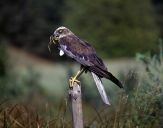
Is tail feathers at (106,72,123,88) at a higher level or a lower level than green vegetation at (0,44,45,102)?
lower

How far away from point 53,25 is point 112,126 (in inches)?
1880

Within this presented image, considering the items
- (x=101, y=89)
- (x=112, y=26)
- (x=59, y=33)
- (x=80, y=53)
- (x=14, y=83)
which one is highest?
(x=112, y=26)

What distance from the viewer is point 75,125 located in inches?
270

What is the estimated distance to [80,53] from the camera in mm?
7066

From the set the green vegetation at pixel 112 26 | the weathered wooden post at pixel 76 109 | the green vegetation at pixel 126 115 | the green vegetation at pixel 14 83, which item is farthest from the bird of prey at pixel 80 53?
the green vegetation at pixel 112 26

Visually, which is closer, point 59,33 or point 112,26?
point 59,33

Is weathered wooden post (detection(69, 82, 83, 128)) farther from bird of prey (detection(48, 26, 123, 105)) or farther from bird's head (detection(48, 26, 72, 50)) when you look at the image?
bird's head (detection(48, 26, 72, 50))

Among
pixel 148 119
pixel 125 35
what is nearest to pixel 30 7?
pixel 125 35

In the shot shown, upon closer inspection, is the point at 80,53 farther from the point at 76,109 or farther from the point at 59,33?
the point at 76,109

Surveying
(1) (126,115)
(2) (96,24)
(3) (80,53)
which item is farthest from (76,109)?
(2) (96,24)

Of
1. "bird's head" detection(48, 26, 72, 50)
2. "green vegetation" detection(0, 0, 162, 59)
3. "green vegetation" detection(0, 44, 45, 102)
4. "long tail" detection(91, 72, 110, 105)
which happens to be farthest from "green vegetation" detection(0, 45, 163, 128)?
"green vegetation" detection(0, 0, 162, 59)

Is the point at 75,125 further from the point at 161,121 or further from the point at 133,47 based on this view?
the point at 133,47

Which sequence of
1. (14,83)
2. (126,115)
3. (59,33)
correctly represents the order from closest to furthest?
(59,33)
(126,115)
(14,83)

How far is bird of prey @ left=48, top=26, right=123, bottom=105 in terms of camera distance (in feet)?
22.8
